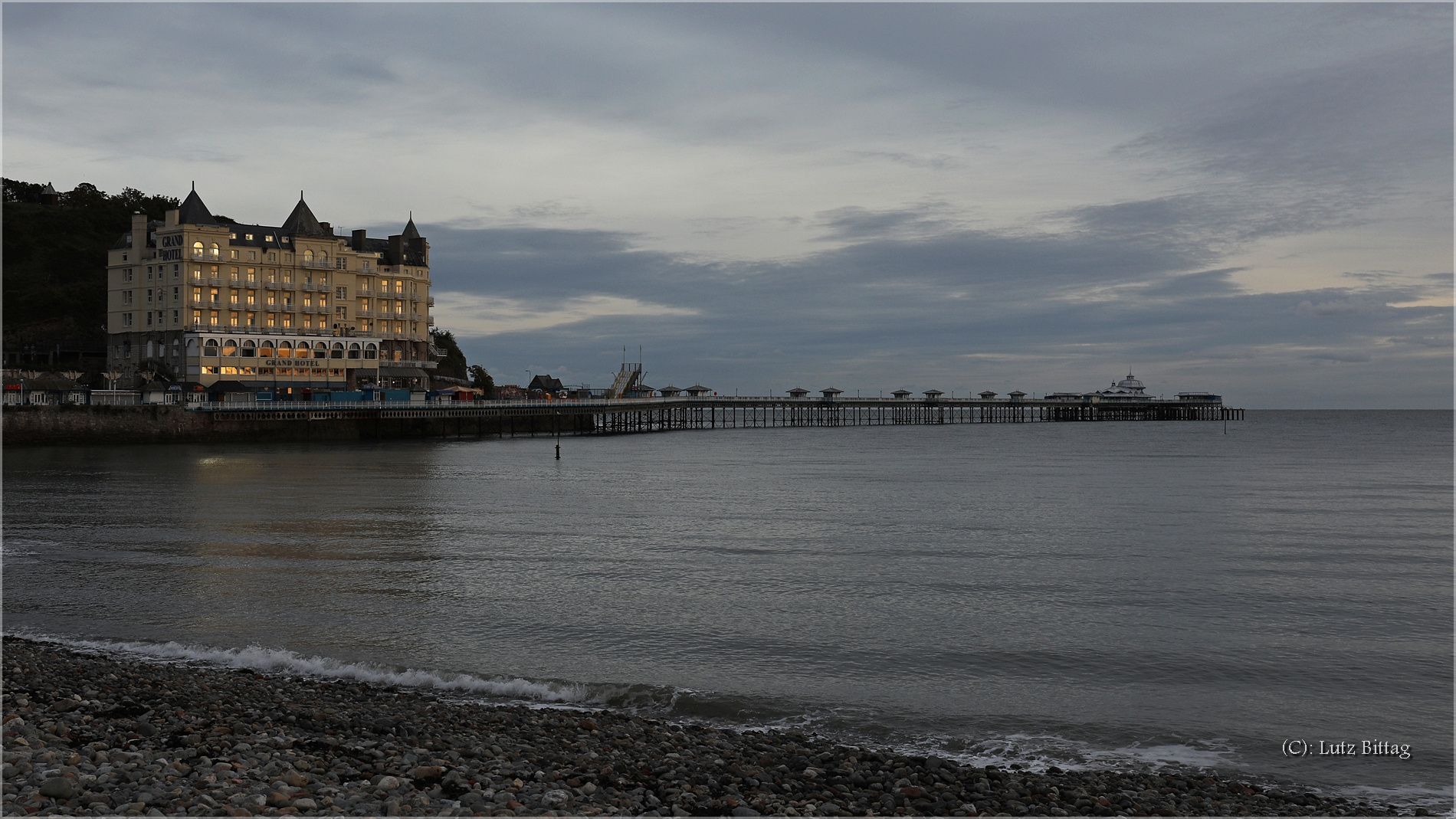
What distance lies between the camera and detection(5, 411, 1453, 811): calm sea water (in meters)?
11.2

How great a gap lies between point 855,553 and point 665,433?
3153 inches

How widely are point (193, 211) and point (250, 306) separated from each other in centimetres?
895

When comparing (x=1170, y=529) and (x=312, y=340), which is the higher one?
(x=312, y=340)

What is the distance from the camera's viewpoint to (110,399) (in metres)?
63.5

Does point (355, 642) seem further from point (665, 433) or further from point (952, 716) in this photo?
point (665, 433)

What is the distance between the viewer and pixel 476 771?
324 inches

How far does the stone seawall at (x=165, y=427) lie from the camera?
59875mm

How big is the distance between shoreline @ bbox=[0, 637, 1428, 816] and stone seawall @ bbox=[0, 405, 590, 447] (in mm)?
60426

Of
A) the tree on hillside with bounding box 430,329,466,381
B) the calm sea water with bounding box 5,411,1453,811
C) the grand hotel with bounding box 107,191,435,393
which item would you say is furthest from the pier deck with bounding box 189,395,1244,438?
the calm sea water with bounding box 5,411,1453,811

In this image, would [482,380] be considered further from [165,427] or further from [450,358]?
[165,427]

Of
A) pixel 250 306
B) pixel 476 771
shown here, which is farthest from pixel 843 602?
pixel 250 306

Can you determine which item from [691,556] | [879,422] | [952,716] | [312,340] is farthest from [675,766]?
[879,422]

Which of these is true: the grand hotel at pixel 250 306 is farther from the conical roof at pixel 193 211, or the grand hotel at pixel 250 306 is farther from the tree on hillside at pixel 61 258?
the tree on hillside at pixel 61 258

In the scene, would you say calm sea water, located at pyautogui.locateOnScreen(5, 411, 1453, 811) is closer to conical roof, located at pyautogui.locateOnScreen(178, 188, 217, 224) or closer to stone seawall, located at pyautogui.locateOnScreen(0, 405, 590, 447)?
stone seawall, located at pyautogui.locateOnScreen(0, 405, 590, 447)
